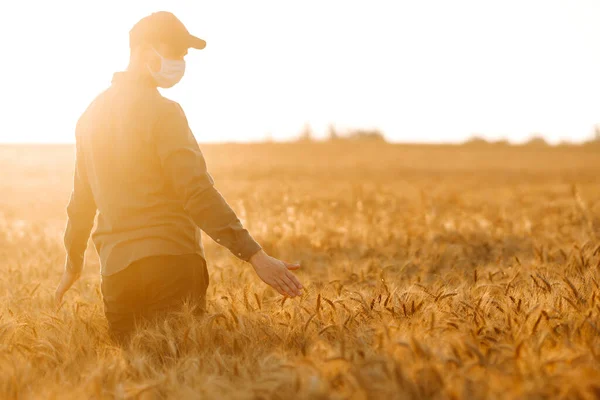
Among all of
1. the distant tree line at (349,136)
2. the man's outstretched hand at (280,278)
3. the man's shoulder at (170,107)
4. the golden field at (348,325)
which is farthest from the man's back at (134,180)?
the distant tree line at (349,136)

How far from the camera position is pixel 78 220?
414 cm

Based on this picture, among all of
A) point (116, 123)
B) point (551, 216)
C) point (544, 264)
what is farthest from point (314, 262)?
point (551, 216)

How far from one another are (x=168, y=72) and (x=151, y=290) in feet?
3.79

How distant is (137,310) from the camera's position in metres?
3.68

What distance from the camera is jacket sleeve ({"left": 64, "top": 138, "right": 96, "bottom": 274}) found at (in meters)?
4.11

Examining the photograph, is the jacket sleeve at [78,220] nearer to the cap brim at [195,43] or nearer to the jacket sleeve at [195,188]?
the jacket sleeve at [195,188]

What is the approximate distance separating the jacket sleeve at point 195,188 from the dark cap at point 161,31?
37 cm

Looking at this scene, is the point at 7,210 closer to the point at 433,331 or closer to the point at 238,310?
the point at 238,310

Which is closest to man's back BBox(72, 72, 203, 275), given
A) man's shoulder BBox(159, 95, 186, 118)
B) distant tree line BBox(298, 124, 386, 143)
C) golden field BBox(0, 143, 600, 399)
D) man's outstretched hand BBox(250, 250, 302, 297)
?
man's shoulder BBox(159, 95, 186, 118)

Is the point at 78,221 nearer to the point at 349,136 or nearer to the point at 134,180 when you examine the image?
the point at 134,180

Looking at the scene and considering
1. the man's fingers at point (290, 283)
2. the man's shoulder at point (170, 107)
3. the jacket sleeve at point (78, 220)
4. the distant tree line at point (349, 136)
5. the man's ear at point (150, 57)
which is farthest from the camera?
the distant tree line at point (349, 136)

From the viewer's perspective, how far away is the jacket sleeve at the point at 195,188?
3352 millimetres

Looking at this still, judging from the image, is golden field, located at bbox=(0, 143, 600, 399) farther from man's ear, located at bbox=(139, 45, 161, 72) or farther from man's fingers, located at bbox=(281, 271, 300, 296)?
man's ear, located at bbox=(139, 45, 161, 72)

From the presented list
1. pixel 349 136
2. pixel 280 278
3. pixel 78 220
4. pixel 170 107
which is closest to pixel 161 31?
pixel 170 107
